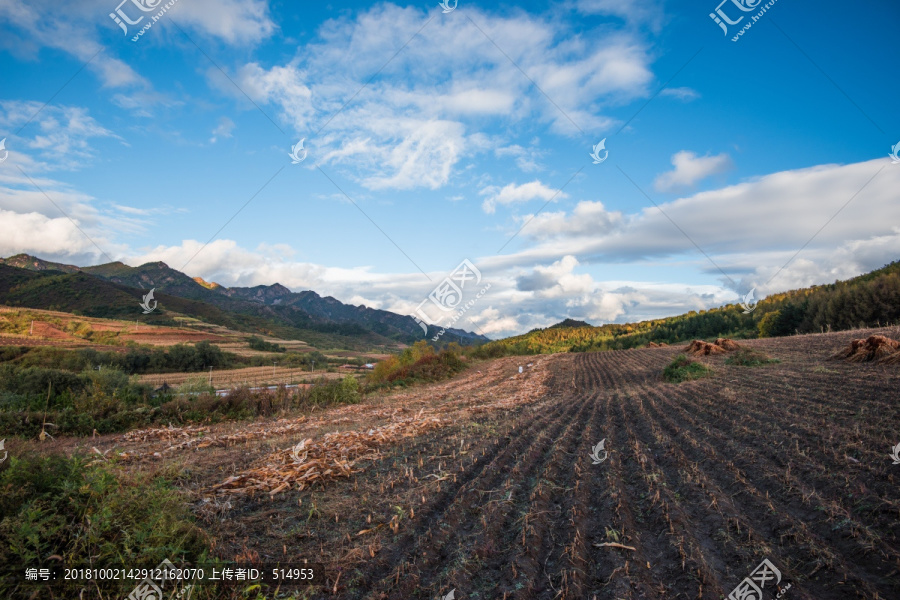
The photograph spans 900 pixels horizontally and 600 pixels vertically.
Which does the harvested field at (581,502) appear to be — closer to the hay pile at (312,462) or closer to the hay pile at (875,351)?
the hay pile at (312,462)

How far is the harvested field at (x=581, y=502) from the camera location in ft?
11.8

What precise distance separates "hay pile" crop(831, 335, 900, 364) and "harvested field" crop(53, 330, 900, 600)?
3619 mm

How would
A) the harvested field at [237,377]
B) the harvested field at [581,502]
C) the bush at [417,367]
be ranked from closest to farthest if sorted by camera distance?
1. the harvested field at [581,502]
2. the bush at [417,367]
3. the harvested field at [237,377]

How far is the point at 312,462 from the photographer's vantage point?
21.6 feet

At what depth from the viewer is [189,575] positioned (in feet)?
11.0

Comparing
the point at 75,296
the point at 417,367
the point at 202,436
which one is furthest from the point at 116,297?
the point at 202,436

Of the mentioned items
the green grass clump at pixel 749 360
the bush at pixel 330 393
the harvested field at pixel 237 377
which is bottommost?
the harvested field at pixel 237 377

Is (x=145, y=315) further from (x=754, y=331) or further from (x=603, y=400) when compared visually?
(x=754, y=331)

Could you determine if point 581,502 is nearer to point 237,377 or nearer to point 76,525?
point 76,525

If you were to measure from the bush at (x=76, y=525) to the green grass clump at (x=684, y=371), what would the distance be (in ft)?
57.8

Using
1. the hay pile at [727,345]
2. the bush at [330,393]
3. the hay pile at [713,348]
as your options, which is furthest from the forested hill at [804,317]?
the bush at [330,393]

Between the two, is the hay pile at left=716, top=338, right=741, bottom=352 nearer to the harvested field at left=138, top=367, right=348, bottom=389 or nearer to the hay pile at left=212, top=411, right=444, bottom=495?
the hay pile at left=212, top=411, right=444, bottom=495

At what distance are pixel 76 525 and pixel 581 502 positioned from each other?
5.24m

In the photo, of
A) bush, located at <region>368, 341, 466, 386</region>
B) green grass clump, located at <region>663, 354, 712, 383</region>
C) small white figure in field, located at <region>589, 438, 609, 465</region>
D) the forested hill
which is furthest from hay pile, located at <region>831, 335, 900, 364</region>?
bush, located at <region>368, 341, 466, 386</region>
